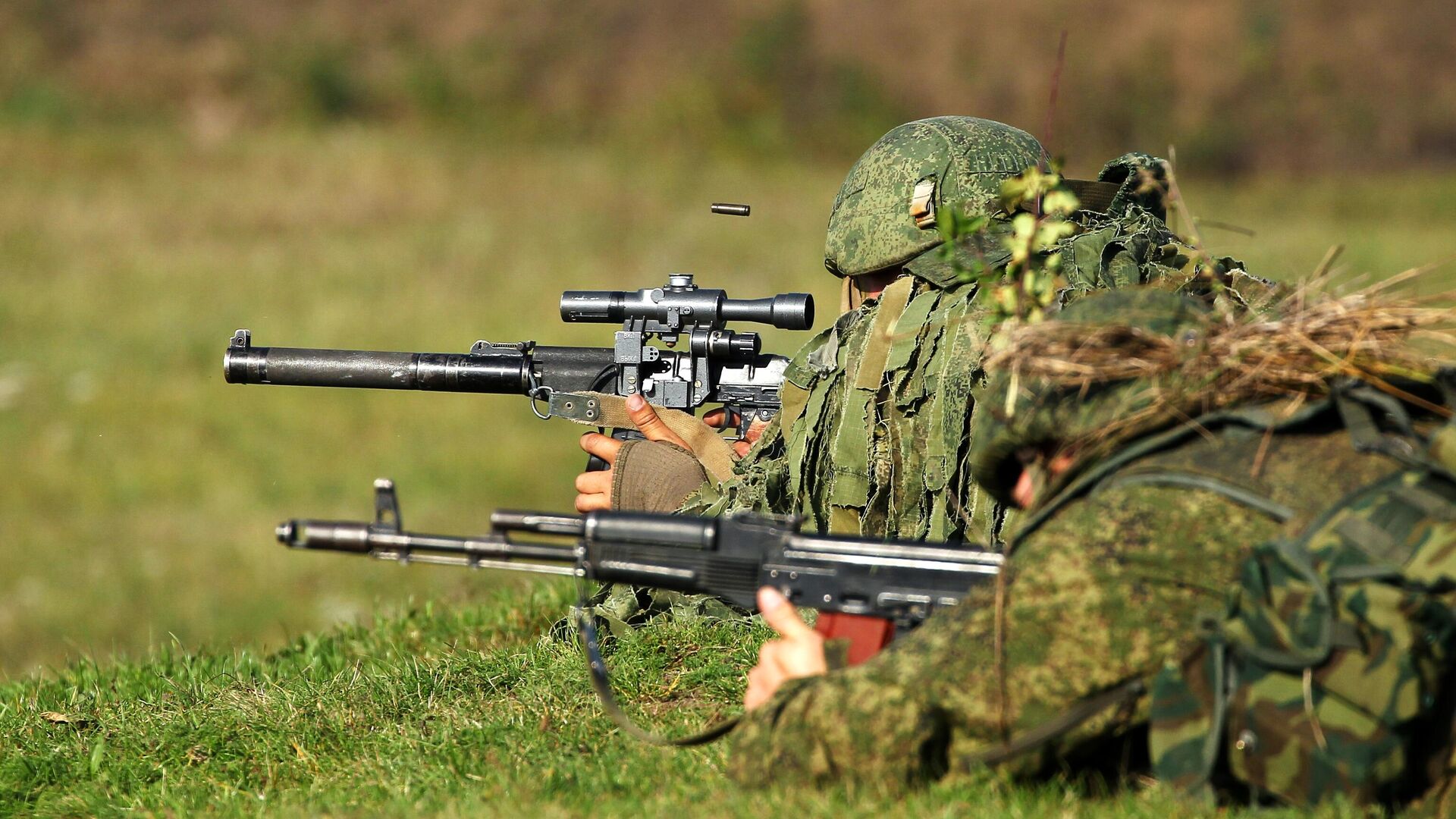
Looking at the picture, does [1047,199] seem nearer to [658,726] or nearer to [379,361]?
[658,726]

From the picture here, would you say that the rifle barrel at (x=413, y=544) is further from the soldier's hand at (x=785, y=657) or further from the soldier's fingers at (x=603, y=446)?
the soldier's fingers at (x=603, y=446)

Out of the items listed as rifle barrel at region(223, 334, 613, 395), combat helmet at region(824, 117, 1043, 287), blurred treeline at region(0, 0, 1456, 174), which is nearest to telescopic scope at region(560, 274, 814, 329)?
rifle barrel at region(223, 334, 613, 395)

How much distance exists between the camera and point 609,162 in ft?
106

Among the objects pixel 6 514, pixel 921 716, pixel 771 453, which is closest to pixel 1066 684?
pixel 921 716

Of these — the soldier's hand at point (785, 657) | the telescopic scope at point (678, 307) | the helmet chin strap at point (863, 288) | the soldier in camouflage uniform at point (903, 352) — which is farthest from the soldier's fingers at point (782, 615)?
the telescopic scope at point (678, 307)

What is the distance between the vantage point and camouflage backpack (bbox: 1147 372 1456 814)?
348 centimetres

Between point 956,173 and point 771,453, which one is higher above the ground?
point 956,173

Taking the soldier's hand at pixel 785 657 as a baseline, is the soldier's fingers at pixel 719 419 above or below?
above

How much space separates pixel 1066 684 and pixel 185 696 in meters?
3.59

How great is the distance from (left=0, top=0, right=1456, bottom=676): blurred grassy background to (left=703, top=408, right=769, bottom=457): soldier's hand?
1.79m

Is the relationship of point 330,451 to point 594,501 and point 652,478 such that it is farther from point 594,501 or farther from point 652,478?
point 652,478

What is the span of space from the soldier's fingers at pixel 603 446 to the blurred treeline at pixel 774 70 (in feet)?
91.2

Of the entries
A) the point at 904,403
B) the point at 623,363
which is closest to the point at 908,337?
the point at 904,403

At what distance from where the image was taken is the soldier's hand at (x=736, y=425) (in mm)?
6836
